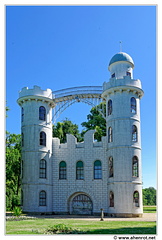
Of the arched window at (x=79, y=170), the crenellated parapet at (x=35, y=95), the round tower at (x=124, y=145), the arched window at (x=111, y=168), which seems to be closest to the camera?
the round tower at (x=124, y=145)

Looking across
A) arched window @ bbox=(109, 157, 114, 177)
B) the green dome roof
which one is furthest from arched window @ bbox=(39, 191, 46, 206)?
the green dome roof

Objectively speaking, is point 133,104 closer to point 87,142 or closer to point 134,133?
point 134,133

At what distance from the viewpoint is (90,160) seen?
32.9m

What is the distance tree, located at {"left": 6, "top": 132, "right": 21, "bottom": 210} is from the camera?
32.0 metres

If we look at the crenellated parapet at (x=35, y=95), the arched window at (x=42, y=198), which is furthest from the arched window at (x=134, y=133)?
the arched window at (x=42, y=198)

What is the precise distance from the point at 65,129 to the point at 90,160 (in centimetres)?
1735

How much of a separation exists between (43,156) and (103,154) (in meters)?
6.13

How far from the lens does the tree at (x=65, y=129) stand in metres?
47.4

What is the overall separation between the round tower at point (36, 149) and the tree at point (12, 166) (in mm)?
878

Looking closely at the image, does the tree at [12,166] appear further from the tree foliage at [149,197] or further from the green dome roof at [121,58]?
the tree foliage at [149,197]

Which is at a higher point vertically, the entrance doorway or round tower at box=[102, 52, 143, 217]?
round tower at box=[102, 52, 143, 217]

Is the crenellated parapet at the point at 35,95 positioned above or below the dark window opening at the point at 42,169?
above

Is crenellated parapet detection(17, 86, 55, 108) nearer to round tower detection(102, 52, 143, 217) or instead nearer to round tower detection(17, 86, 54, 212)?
round tower detection(17, 86, 54, 212)

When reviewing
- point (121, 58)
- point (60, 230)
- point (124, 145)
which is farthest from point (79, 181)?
point (60, 230)
